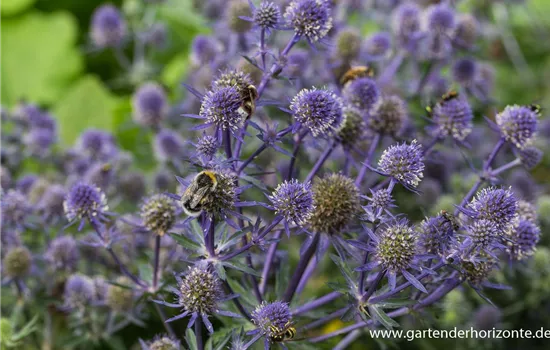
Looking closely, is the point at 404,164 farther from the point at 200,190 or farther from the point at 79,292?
the point at 79,292

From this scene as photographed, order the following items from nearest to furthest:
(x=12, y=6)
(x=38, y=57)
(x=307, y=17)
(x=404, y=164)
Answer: (x=404, y=164)
(x=307, y=17)
(x=12, y=6)
(x=38, y=57)

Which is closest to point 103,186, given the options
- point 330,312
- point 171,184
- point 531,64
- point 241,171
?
point 171,184

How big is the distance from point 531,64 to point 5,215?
3.61m

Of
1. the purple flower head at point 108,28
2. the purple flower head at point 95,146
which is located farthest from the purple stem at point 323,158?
the purple flower head at point 108,28

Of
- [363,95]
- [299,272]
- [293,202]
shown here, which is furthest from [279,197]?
[363,95]

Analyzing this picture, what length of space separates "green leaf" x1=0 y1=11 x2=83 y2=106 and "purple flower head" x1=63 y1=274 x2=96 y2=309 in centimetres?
199

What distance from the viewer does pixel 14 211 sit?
1.71m

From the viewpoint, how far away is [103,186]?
6.46ft

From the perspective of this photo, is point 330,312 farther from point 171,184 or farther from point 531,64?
point 531,64

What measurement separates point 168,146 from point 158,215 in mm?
827

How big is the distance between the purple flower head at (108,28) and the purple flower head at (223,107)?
166cm

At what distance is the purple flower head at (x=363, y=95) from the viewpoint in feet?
5.13

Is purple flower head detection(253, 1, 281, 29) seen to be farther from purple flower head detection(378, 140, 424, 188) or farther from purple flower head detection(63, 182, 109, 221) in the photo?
purple flower head detection(63, 182, 109, 221)

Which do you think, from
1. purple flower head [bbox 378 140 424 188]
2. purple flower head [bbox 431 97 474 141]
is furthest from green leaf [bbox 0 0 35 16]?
purple flower head [bbox 378 140 424 188]
